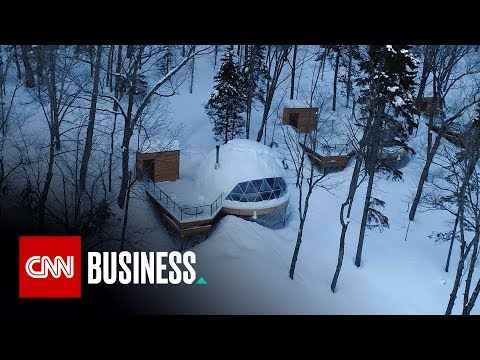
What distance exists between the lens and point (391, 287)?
10.1 meters

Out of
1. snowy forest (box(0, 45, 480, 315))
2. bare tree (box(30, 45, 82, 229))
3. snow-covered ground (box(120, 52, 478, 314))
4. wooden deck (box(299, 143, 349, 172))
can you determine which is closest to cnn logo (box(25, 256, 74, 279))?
snow-covered ground (box(120, 52, 478, 314))

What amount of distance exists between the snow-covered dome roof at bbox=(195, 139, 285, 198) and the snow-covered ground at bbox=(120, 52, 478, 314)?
1149 millimetres

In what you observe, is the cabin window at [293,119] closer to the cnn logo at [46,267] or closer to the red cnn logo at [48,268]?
the red cnn logo at [48,268]

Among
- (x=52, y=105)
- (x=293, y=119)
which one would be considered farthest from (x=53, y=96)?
(x=293, y=119)

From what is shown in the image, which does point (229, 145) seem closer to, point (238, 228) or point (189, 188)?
point (189, 188)

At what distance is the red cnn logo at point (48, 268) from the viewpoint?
4.80 meters

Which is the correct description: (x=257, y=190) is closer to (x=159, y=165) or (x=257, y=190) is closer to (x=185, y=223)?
(x=185, y=223)

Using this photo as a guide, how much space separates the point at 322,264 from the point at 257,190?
270 cm

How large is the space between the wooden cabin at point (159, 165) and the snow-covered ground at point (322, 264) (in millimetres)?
885

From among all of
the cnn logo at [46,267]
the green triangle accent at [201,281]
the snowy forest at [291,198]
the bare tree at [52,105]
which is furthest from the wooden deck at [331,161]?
the cnn logo at [46,267]

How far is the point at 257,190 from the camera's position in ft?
38.6
